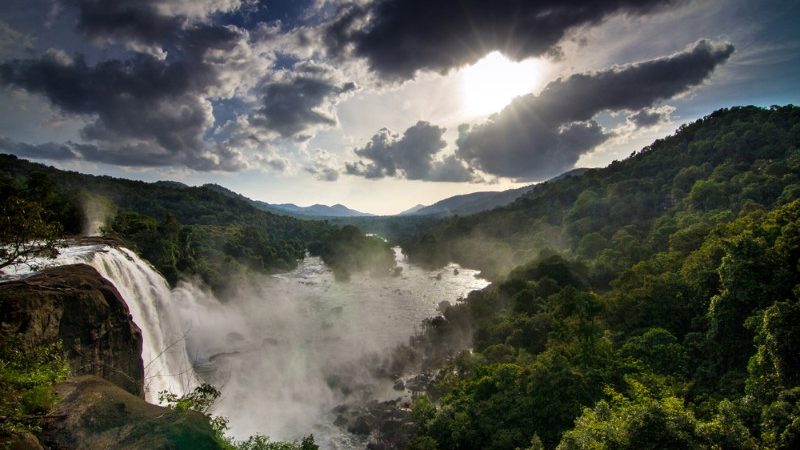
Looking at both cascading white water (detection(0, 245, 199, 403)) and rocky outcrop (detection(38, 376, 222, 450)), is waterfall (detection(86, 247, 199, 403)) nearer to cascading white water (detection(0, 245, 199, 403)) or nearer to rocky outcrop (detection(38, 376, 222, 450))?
cascading white water (detection(0, 245, 199, 403))

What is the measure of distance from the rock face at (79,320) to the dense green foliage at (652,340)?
710 inches

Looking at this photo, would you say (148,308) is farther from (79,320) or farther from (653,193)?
(653,193)

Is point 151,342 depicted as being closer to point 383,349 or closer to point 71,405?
point 71,405

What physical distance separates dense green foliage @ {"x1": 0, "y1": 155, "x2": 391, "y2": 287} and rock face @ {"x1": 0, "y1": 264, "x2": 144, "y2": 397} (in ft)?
10.0

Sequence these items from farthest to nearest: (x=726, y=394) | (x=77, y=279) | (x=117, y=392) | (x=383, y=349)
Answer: (x=383, y=349) → (x=726, y=394) → (x=77, y=279) → (x=117, y=392)

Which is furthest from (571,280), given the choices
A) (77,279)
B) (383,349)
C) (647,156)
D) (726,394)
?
(647,156)

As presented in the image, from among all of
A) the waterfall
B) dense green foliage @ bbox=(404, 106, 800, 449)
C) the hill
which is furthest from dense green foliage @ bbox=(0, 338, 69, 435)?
the hill

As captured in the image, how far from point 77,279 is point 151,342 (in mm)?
9302

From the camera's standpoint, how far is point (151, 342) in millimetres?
26766

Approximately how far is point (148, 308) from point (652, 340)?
1462 inches

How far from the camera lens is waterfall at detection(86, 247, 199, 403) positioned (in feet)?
81.6

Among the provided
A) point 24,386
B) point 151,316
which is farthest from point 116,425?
point 151,316

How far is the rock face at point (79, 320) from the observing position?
15.6 meters

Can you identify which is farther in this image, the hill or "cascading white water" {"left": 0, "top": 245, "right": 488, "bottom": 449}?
the hill
